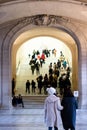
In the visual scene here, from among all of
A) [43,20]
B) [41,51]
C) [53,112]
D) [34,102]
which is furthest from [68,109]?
[41,51]

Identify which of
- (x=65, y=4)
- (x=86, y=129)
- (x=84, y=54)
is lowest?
(x=86, y=129)

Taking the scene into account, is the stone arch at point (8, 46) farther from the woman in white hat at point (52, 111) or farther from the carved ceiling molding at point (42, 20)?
the woman in white hat at point (52, 111)

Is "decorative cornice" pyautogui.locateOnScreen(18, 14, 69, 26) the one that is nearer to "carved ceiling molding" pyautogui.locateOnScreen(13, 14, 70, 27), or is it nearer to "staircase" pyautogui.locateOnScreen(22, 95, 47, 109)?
"carved ceiling molding" pyautogui.locateOnScreen(13, 14, 70, 27)

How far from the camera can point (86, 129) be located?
13.9 m

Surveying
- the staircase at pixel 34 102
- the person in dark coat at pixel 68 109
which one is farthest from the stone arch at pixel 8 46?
the person in dark coat at pixel 68 109

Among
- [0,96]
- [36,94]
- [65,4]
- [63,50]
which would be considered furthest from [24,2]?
[63,50]

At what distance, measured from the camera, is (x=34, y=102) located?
94.2ft

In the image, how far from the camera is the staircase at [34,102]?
26.9m


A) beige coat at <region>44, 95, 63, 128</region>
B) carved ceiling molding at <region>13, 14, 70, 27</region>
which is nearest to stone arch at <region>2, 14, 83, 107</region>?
carved ceiling molding at <region>13, 14, 70, 27</region>

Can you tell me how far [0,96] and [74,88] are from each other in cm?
976

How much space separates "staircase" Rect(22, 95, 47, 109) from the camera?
2686 centimetres

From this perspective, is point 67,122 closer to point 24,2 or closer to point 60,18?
point 24,2

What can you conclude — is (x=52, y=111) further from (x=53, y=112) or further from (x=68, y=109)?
(x=68, y=109)

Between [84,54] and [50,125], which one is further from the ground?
[84,54]
